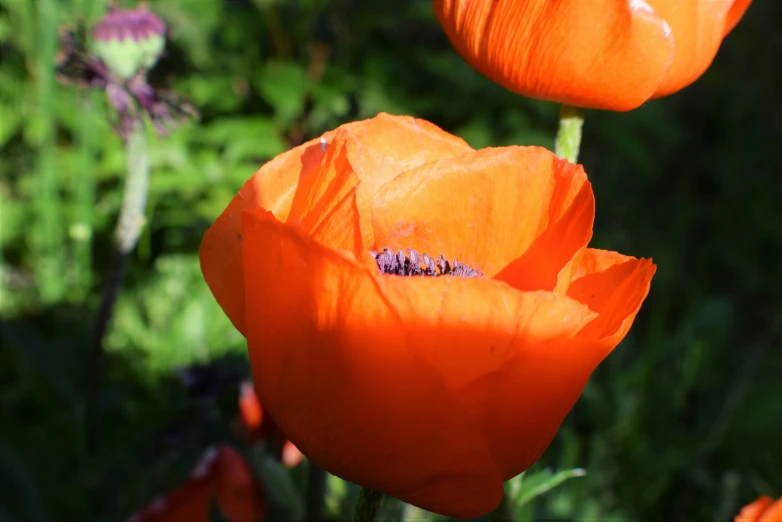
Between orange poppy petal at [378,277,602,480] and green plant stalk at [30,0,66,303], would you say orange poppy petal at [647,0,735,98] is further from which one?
green plant stalk at [30,0,66,303]

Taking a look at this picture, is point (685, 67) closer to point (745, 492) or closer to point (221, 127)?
point (745, 492)

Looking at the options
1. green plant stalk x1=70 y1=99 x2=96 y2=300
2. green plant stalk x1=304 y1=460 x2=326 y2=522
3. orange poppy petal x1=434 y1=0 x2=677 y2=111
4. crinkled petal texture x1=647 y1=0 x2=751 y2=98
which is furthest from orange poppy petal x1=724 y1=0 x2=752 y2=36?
green plant stalk x1=70 y1=99 x2=96 y2=300

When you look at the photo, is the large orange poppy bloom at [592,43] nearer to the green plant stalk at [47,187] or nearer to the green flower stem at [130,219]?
the green flower stem at [130,219]

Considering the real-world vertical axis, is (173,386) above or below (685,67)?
below

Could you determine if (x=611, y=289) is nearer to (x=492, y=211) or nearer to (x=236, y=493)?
(x=492, y=211)

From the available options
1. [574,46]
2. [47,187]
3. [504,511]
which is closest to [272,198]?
[574,46]

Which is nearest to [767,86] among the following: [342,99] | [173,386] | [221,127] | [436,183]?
[342,99]

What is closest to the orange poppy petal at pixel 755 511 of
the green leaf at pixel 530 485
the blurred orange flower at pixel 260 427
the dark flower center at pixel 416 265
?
the green leaf at pixel 530 485
